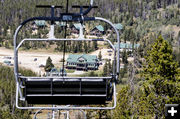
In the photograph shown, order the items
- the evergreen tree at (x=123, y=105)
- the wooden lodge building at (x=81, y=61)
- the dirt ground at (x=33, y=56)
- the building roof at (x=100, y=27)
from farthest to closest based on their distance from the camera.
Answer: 1. the building roof at (x=100, y=27)
2. the dirt ground at (x=33, y=56)
3. the wooden lodge building at (x=81, y=61)
4. the evergreen tree at (x=123, y=105)

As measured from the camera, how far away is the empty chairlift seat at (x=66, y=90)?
7336 mm

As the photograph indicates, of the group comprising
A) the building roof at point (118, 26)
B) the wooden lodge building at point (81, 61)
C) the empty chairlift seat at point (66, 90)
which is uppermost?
the building roof at point (118, 26)

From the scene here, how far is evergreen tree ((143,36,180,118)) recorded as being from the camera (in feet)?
72.4

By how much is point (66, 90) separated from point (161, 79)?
51.0ft

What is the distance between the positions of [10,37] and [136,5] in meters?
51.2

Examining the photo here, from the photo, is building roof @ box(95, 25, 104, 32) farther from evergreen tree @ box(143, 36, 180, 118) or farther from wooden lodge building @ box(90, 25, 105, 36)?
evergreen tree @ box(143, 36, 180, 118)

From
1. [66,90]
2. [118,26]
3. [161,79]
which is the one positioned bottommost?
[161,79]

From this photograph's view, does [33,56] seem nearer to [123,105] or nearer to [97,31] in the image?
[97,31]

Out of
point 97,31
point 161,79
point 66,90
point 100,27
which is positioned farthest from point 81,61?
point 66,90

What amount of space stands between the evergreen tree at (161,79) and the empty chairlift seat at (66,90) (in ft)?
49.0

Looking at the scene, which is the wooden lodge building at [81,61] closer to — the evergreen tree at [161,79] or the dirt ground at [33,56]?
the dirt ground at [33,56]

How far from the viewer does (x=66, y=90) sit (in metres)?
7.51

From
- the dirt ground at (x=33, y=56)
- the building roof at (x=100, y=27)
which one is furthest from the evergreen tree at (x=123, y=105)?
the building roof at (x=100, y=27)

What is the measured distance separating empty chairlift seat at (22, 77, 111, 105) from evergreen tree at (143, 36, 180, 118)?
49.0 ft
